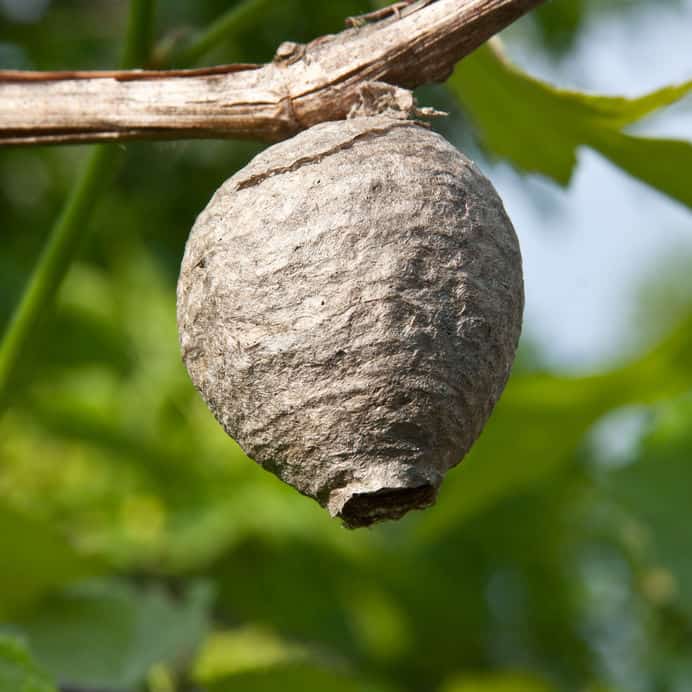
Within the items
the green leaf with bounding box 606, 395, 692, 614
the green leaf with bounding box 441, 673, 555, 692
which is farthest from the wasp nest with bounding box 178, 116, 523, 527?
the green leaf with bounding box 441, 673, 555, 692

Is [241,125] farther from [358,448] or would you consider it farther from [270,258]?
[358,448]

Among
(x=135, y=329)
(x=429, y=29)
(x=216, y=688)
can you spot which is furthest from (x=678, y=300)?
(x=429, y=29)

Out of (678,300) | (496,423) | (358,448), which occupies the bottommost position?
(678,300)

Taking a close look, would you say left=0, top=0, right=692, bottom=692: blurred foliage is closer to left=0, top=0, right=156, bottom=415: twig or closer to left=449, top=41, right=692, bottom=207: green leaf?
left=449, top=41, right=692, bottom=207: green leaf

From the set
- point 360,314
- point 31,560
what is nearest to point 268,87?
point 360,314

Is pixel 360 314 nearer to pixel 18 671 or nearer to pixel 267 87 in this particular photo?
pixel 267 87

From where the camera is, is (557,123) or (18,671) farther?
(557,123)
